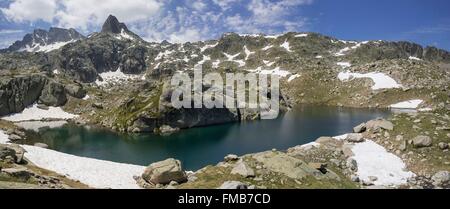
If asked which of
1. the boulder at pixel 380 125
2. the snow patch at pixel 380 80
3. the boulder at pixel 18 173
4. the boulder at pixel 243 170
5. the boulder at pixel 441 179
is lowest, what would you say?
the boulder at pixel 441 179

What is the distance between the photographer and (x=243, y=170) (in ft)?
134

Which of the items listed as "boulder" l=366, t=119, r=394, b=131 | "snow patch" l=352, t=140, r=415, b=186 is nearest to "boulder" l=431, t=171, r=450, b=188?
"snow patch" l=352, t=140, r=415, b=186

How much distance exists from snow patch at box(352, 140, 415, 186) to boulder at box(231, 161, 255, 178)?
15099 mm

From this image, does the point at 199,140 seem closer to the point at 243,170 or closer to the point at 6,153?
the point at 243,170

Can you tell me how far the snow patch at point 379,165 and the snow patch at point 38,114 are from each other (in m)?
128

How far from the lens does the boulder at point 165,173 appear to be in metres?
44.1

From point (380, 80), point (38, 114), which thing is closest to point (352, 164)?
point (380, 80)

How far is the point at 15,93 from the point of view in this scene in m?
159

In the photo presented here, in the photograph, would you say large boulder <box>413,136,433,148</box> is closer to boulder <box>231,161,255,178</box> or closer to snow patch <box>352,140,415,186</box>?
snow patch <box>352,140,415,186</box>

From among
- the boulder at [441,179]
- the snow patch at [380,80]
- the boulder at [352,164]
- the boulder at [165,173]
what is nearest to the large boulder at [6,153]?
the boulder at [165,173]

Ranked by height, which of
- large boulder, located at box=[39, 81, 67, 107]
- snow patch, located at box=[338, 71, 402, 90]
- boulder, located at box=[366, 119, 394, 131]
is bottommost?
boulder, located at box=[366, 119, 394, 131]

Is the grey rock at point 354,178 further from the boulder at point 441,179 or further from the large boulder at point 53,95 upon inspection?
the large boulder at point 53,95

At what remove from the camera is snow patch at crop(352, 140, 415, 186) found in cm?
4609

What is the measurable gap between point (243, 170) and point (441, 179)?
22.7 meters
